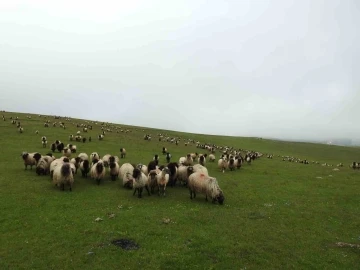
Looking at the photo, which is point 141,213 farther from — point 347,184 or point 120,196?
point 347,184

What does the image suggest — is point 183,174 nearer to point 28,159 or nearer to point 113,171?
point 113,171

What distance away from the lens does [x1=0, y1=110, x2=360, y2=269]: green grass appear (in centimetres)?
1338

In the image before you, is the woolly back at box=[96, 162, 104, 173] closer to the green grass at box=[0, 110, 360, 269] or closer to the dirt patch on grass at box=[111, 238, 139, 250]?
the green grass at box=[0, 110, 360, 269]

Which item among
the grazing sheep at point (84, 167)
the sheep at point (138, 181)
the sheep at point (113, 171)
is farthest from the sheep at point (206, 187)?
the grazing sheep at point (84, 167)

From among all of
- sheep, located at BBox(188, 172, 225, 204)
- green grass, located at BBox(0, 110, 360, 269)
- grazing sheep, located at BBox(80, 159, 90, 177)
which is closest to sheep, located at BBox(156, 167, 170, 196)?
green grass, located at BBox(0, 110, 360, 269)

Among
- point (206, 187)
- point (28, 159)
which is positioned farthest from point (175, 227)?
point (28, 159)

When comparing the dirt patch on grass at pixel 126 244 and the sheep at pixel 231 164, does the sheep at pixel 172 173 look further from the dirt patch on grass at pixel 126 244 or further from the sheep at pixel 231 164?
the sheep at pixel 231 164

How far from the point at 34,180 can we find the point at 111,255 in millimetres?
16323

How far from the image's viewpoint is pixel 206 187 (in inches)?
880

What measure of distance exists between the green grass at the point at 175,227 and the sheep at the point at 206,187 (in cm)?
72

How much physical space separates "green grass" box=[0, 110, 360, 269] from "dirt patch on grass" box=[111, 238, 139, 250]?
1.05 ft

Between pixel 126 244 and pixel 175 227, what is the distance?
3411mm

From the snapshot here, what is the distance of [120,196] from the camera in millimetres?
22688

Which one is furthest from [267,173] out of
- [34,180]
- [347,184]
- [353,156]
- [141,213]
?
[353,156]
